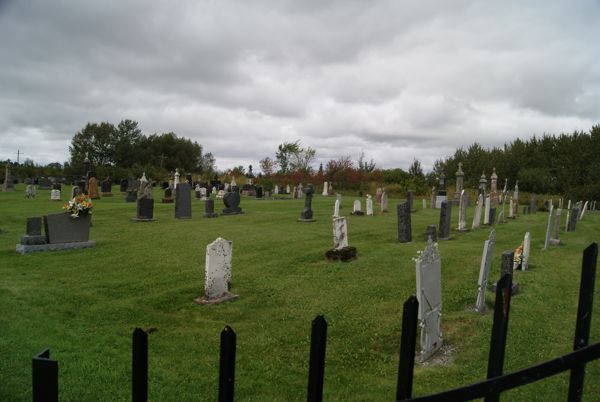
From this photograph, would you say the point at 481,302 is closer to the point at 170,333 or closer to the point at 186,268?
the point at 170,333

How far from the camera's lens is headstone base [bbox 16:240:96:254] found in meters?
11.7

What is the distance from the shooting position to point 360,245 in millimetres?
13875

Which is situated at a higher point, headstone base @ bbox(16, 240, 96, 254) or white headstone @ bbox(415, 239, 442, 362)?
white headstone @ bbox(415, 239, 442, 362)

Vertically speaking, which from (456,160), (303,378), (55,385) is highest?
(456,160)

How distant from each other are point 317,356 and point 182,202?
1940 centimetres

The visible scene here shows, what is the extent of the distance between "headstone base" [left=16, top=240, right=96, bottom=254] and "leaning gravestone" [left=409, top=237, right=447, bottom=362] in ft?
34.0

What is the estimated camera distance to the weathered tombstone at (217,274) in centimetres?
817

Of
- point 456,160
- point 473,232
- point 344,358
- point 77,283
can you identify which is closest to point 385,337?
point 344,358

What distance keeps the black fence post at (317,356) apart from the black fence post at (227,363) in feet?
1.30

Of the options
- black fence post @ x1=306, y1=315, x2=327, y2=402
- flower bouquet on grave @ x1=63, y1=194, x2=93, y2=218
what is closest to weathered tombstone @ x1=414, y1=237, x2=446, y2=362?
black fence post @ x1=306, y1=315, x2=327, y2=402

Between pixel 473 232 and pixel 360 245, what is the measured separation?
19.8 ft

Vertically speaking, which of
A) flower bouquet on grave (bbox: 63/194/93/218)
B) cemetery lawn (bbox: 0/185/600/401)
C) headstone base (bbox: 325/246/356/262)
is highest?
flower bouquet on grave (bbox: 63/194/93/218)

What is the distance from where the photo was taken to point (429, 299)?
612cm

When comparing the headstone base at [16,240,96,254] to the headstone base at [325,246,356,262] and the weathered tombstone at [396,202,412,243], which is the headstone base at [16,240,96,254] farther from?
the weathered tombstone at [396,202,412,243]
